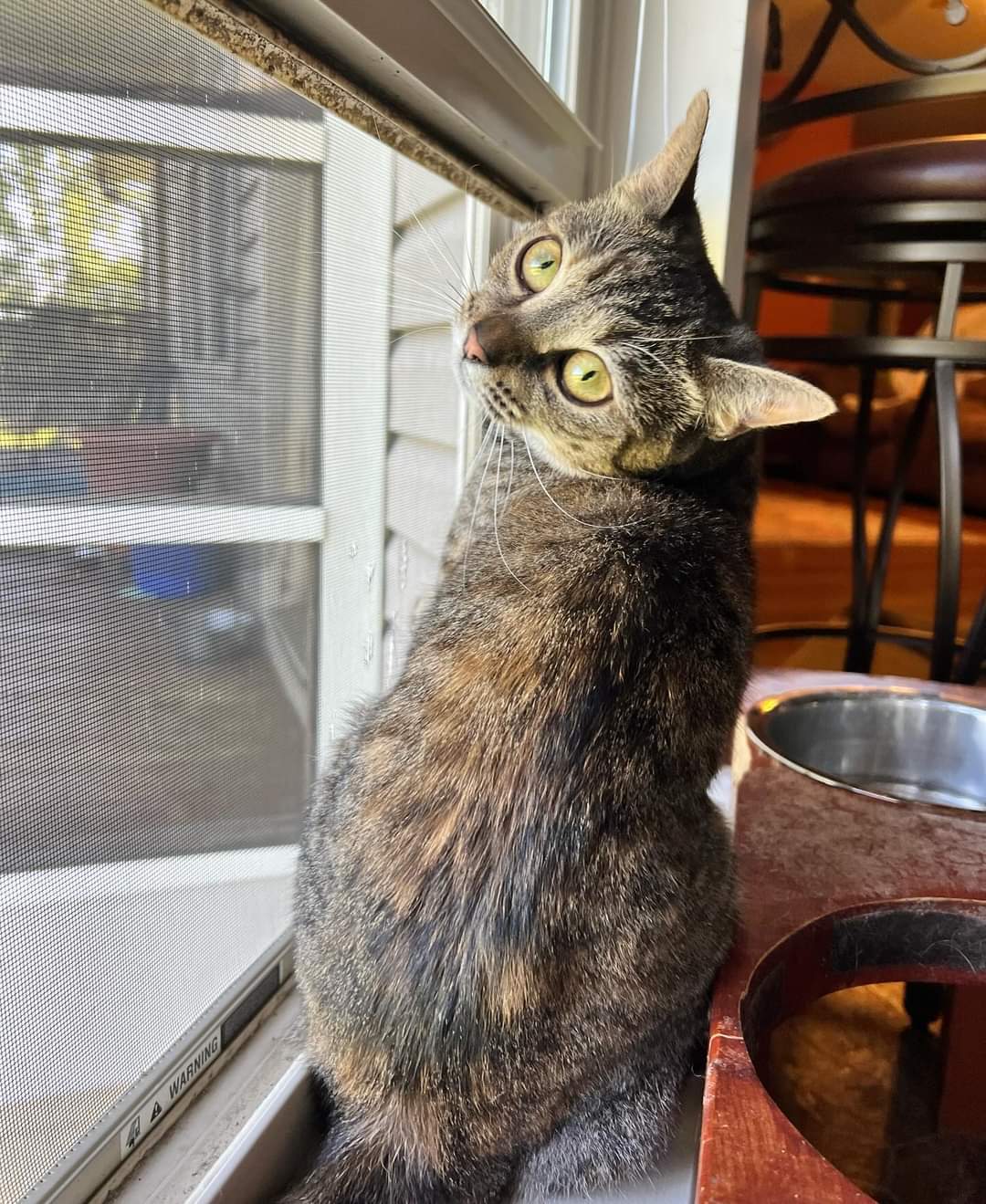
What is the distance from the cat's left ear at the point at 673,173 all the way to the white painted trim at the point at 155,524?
472mm

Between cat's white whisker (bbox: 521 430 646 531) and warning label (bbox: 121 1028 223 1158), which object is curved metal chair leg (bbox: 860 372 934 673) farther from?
warning label (bbox: 121 1028 223 1158)

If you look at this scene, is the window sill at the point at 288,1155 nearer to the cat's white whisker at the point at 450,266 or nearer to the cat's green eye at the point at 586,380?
the cat's green eye at the point at 586,380

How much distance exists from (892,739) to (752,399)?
0.69 metres

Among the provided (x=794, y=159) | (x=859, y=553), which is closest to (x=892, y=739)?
(x=859, y=553)

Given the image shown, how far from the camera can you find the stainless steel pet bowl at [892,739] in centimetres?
119

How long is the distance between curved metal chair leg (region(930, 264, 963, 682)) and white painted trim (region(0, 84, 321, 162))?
2.88ft

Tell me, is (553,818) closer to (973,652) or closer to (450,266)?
(450,266)

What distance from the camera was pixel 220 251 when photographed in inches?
26.0

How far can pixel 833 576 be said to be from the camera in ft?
7.01

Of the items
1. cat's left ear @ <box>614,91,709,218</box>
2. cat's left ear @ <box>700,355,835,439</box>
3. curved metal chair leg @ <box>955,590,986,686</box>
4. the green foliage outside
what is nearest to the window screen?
the green foliage outside

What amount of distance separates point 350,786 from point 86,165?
1.47 feet

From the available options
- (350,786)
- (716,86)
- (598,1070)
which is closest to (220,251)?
(350,786)

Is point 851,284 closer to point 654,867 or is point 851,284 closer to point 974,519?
point 974,519

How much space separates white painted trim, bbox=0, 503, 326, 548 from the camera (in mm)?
489
